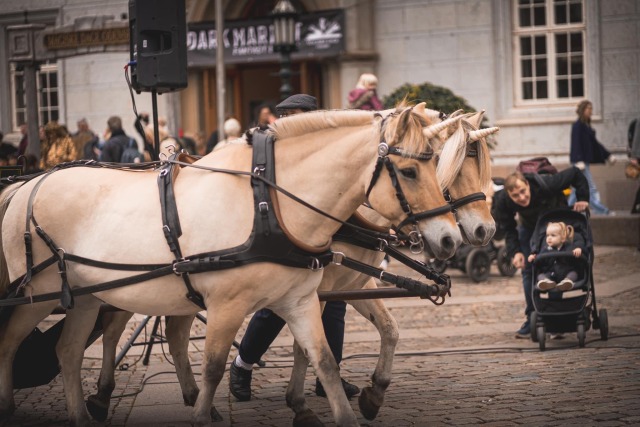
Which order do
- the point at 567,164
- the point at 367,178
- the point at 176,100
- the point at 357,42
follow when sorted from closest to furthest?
the point at 367,178, the point at 567,164, the point at 357,42, the point at 176,100

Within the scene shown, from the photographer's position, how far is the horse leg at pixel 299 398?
6.40 meters

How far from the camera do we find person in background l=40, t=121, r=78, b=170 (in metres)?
16.0

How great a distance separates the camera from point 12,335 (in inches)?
258

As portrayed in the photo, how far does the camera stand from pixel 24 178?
6.80 meters

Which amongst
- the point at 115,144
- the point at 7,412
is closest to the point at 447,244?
the point at 7,412

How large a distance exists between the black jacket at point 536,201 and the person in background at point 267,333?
9.38 feet

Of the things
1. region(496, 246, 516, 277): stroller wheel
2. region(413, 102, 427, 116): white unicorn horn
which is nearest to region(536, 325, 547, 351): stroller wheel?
region(413, 102, 427, 116): white unicorn horn

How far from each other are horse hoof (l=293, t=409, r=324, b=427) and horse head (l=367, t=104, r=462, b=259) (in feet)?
4.52

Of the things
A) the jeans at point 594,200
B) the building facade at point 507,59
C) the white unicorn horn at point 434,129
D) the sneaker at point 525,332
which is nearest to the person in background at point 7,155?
the building facade at point 507,59

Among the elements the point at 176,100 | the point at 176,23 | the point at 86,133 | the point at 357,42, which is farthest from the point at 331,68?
the point at 176,23

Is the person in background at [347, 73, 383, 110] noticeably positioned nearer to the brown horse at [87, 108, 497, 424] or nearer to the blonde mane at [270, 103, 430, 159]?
the brown horse at [87, 108, 497, 424]

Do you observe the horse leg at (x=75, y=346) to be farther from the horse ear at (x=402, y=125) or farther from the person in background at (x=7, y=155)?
the person in background at (x=7, y=155)

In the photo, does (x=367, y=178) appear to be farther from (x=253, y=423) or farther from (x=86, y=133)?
(x=86, y=133)

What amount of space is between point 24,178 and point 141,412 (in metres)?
1.78
